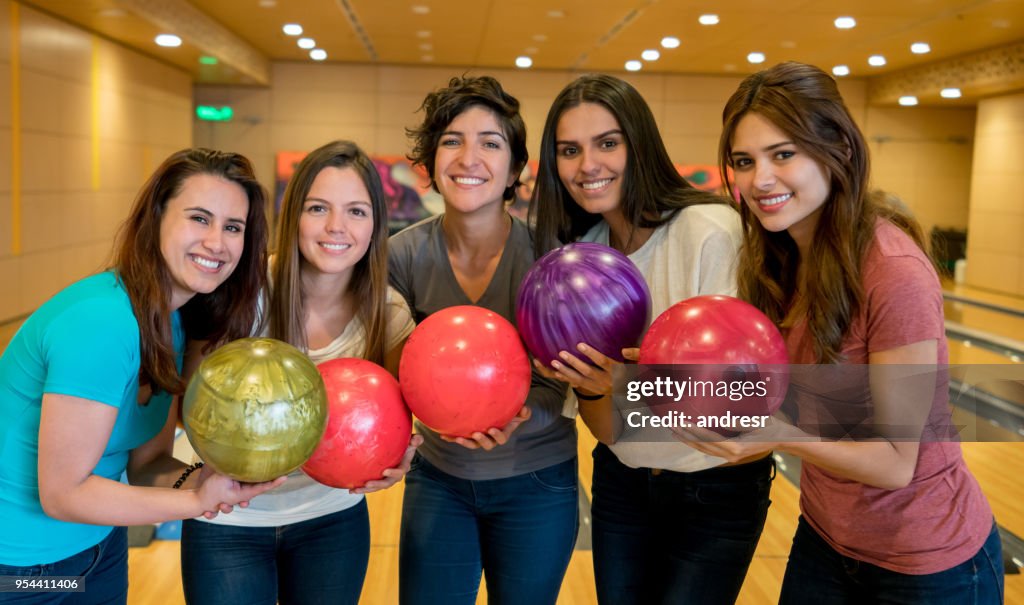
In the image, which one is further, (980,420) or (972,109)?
(972,109)

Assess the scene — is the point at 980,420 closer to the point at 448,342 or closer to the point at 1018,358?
the point at 448,342

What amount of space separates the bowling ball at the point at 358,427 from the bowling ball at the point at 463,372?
0.04 meters

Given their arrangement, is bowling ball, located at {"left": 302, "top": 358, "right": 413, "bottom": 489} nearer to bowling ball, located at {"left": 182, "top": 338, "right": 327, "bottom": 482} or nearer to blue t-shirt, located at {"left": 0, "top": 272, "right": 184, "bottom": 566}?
bowling ball, located at {"left": 182, "top": 338, "right": 327, "bottom": 482}

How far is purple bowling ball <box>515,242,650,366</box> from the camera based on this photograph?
1.16m

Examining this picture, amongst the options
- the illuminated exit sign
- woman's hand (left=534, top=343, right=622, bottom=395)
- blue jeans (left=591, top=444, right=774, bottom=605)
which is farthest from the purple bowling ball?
the illuminated exit sign

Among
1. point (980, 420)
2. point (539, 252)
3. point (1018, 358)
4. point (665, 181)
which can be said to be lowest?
point (1018, 358)

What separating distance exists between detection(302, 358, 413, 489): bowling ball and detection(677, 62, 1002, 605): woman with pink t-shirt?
1.44 feet

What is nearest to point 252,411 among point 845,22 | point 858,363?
point 858,363

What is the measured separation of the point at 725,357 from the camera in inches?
40.5

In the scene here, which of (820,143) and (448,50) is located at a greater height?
(448,50)

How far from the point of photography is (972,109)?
1054cm

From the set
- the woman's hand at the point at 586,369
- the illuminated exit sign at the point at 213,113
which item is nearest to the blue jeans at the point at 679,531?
the woman's hand at the point at 586,369

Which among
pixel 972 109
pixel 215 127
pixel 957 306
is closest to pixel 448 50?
pixel 215 127

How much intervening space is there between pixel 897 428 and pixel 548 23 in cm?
624
